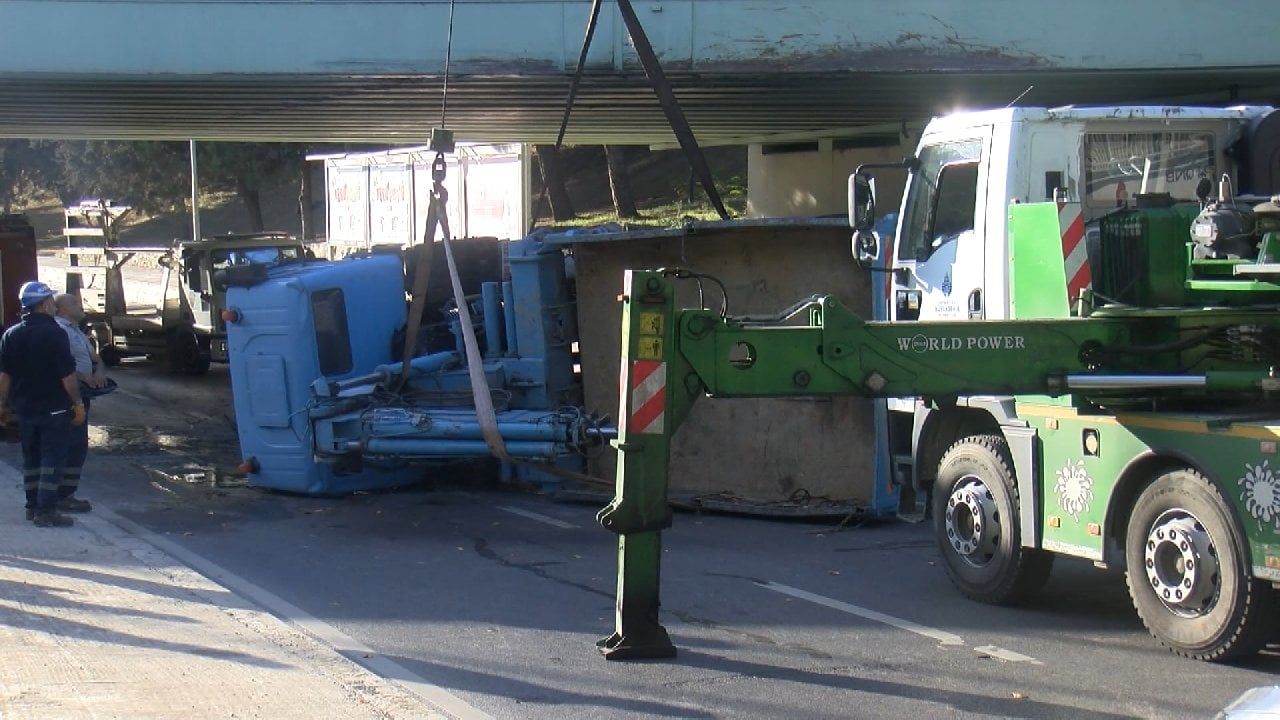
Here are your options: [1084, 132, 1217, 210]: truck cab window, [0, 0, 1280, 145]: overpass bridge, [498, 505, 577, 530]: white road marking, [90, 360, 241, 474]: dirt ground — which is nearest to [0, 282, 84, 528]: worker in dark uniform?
[90, 360, 241, 474]: dirt ground

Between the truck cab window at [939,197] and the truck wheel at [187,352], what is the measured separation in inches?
636

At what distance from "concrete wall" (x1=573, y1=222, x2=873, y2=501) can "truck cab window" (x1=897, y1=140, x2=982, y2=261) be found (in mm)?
1630

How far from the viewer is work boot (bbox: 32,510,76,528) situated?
34.7 feet

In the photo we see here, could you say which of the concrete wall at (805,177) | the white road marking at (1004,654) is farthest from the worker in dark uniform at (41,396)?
the concrete wall at (805,177)

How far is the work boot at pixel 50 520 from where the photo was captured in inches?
416

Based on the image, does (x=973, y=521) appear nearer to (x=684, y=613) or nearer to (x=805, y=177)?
(x=684, y=613)

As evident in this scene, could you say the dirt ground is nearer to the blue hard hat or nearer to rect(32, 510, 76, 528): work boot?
rect(32, 510, 76, 528): work boot

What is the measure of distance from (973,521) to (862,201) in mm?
2190

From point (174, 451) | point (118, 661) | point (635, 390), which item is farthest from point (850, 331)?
point (174, 451)

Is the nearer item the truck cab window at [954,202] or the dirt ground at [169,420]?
the truck cab window at [954,202]

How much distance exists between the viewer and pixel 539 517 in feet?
37.7

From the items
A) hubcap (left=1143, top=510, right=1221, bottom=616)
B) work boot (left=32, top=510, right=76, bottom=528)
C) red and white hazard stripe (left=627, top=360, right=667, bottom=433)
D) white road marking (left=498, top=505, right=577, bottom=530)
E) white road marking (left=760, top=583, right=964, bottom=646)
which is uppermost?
red and white hazard stripe (left=627, top=360, right=667, bottom=433)

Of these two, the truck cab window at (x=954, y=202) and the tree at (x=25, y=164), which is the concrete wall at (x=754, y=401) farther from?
the tree at (x=25, y=164)

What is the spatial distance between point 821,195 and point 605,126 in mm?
4196
